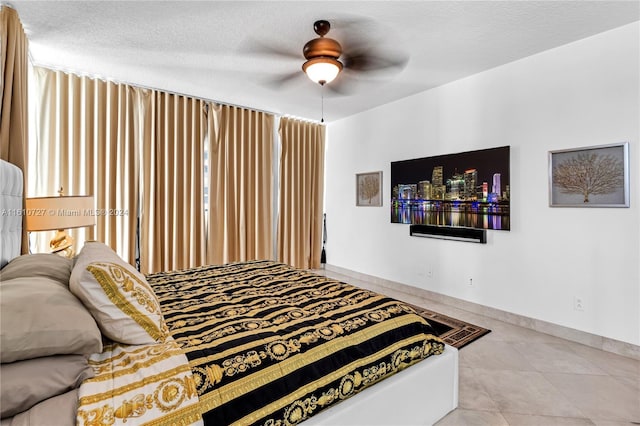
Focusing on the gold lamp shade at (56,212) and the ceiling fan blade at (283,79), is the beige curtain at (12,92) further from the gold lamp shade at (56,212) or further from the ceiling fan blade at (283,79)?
the ceiling fan blade at (283,79)

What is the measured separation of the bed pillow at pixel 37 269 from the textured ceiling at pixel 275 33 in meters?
1.92

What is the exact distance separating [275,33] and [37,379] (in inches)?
107

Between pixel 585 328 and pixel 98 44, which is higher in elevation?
→ pixel 98 44

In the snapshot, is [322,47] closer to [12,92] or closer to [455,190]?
[455,190]

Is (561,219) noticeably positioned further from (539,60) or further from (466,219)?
(539,60)

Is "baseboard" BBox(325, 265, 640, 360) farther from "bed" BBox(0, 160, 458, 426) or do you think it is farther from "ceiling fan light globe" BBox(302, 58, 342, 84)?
"ceiling fan light globe" BBox(302, 58, 342, 84)

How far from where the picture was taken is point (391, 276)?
446 centimetres

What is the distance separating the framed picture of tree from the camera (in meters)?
2.52

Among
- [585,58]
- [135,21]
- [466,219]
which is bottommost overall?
[466,219]

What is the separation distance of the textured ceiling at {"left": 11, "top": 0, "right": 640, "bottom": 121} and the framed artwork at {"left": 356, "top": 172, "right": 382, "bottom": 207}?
57.1 inches

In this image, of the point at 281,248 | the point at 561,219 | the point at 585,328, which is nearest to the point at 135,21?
the point at 281,248

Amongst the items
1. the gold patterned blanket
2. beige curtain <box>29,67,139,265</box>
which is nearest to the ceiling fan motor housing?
the gold patterned blanket

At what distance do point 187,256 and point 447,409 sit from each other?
11.5ft

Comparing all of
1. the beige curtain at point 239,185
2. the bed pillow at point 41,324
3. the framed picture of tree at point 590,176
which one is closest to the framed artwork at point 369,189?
the beige curtain at point 239,185
